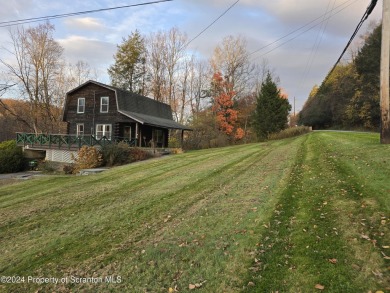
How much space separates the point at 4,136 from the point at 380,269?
64.9 metres

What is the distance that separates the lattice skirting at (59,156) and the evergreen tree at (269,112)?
20.2 m

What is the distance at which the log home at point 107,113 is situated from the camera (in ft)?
96.6

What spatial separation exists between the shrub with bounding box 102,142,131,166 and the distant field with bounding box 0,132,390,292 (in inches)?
451

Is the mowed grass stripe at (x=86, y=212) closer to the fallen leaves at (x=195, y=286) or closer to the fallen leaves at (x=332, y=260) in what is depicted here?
the fallen leaves at (x=195, y=286)

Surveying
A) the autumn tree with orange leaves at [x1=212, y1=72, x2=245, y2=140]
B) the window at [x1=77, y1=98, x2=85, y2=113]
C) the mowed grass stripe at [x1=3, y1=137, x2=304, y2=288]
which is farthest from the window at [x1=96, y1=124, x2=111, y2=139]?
the mowed grass stripe at [x1=3, y1=137, x2=304, y2=288]

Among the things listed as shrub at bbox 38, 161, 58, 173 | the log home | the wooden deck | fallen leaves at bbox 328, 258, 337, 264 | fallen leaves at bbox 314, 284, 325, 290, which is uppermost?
the log home

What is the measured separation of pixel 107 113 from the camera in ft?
98.4

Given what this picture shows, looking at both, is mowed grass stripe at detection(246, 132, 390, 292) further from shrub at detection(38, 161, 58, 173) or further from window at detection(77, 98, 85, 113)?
window at detection(77, 98, 85, 113)

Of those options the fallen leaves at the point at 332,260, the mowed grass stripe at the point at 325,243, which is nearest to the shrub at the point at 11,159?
the mowed grass stripe at the point at 325,243

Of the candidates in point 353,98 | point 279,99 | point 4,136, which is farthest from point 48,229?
point 4,136

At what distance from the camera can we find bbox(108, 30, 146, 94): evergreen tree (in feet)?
155

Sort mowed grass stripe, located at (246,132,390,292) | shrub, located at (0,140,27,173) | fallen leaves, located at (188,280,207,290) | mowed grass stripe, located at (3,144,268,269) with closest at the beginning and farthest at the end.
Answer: mowed grass stripe, located at (246,132,390,292)
fallen leaves, located at (188,280,207,290)
mowed grass stripe, located at (3,144,268,269)
shrub, located at (0,140,27,173)

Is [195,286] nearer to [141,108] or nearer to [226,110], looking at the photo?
[141,108]

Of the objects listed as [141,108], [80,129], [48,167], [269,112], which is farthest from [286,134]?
[48,167]
